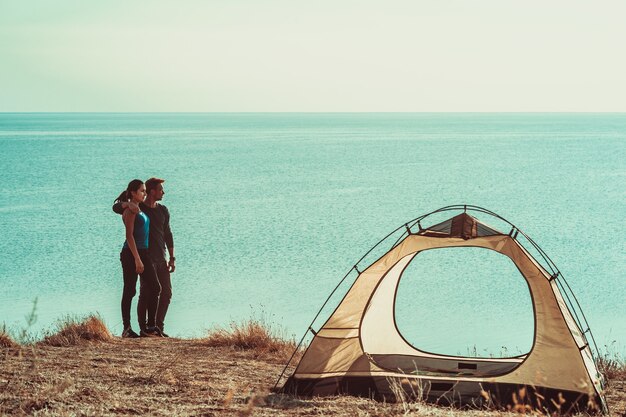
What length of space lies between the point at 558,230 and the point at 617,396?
82.9ft

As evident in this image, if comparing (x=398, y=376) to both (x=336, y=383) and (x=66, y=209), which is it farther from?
(x=66, y=209)

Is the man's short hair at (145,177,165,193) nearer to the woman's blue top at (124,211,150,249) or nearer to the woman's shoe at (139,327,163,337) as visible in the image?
the woman's blue top at (124,211,150,249)

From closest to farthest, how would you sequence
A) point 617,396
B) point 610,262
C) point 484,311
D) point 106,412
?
point 106,412
point 617,396
point 484,311
point 610,262

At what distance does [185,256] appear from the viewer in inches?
990

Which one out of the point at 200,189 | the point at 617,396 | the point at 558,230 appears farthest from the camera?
the point at 200,189

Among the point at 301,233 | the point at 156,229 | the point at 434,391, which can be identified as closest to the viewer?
the point at 434,391

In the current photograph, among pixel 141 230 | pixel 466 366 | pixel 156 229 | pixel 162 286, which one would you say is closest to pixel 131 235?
pixel 141 230

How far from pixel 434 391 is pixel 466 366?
2.90 ft

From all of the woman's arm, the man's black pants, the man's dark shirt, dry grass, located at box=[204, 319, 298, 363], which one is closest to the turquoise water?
the man's black pants

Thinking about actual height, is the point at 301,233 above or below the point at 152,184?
below

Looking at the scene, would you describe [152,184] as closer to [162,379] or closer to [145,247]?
[145,247]

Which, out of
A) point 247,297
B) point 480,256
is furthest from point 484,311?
point 480,256

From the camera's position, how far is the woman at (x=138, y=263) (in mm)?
9086

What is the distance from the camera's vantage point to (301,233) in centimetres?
2995
